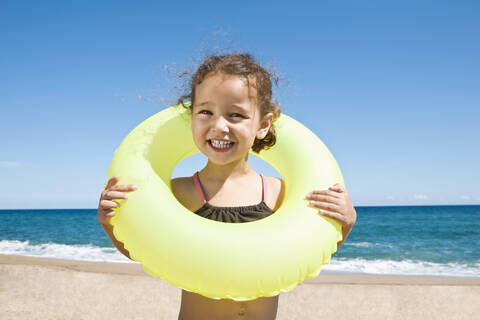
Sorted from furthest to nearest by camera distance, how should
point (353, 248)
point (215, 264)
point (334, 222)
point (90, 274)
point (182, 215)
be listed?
point (353, 248), point (90, 274), point (334, 222), point (182, 215), point (215, 264)

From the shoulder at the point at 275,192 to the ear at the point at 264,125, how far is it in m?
→ 0.29

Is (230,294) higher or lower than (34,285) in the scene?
higher

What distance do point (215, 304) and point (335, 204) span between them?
2.48 feet

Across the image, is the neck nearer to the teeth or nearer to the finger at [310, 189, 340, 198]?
the teeth

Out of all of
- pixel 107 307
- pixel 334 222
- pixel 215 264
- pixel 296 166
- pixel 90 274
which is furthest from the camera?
pixel 90 274

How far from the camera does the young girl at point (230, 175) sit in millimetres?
1631

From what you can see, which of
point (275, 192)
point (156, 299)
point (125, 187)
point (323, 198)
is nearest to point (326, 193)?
point (323, 198)

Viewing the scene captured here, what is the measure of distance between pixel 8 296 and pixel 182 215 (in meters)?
3.50

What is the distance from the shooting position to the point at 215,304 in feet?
5.99

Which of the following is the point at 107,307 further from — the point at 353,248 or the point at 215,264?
the point at 353,248

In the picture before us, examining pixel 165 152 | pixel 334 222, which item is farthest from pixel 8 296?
pixel 334 222

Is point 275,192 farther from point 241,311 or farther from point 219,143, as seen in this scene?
point 241,311

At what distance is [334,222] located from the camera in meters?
1.67

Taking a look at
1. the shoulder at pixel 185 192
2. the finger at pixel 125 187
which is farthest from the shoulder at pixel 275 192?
the finger at pixel 125 187
